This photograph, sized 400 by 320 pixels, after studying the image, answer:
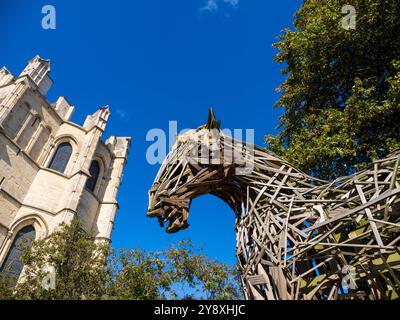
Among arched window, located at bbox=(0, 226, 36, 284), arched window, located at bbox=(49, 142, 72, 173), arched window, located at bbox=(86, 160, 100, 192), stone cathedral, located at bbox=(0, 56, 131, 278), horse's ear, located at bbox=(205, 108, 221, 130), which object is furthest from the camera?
arched window, located at bbox=(86, 160, 100, 192)

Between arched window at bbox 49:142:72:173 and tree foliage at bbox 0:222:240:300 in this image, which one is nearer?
tree foliage at bbox 0:222:240:300

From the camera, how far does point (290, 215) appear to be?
312 cm

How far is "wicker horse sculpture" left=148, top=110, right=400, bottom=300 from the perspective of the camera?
257 cm

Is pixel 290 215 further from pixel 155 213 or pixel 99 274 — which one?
pixel 99 274

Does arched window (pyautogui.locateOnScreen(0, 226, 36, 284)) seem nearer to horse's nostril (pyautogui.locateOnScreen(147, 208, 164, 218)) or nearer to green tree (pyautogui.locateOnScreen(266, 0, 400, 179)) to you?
horse's nostril (pyautogui.locateOnScreen(147, 208, 164, 218))

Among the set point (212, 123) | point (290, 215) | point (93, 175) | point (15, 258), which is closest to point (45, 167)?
point (93, 175)

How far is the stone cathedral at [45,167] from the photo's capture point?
61.9 feet

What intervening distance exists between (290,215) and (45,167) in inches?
983

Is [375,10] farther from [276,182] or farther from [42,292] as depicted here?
[42,292]

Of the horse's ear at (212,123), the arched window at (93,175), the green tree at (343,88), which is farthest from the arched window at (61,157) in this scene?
the horse's ear at (212,123)

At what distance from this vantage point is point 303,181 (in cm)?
347

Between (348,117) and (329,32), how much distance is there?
3282 millimetres

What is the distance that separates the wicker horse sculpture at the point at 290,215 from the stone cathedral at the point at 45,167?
16.0 meters

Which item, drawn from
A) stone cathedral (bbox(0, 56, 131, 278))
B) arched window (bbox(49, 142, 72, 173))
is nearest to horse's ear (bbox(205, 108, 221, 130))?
stone cathedral (bbox(0, 56, 131, 278))
